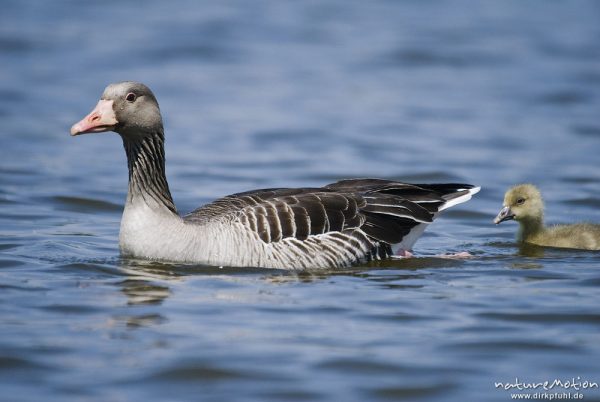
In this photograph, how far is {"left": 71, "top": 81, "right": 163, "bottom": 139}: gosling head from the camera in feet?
39.9

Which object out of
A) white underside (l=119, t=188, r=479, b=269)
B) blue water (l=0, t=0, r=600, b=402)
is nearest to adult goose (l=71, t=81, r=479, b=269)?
white underside (l=119, t=188, r=479, b=269)

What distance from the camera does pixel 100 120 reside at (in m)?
12.2

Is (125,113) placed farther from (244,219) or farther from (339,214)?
(339,214)

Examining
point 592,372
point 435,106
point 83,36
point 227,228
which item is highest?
point 83,36

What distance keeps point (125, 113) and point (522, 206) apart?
515 centimetres

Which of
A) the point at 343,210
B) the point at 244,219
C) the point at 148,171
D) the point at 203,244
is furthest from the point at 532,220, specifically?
the point at 148,171

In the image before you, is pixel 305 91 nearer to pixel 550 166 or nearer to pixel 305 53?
pixel 305 53

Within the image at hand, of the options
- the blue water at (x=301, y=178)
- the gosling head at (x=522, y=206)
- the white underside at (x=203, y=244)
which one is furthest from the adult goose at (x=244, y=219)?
the gosling head at (x=522, y=206)

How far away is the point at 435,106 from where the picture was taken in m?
24.8

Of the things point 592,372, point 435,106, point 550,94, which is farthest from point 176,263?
point 550,94

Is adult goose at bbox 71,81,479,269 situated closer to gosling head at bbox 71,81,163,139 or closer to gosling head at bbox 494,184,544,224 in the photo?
gosling head at bbox 71,81,163,139

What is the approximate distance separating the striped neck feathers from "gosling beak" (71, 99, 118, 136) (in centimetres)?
49

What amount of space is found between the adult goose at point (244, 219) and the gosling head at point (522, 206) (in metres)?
1.47

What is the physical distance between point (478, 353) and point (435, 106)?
50.5 feet
